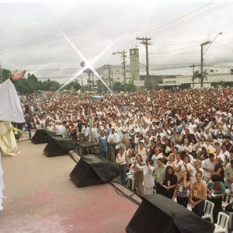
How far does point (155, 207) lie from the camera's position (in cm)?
401

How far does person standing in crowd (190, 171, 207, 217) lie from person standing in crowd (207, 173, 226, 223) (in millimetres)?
260

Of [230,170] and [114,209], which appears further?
[230,170]

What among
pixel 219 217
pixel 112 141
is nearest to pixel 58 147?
pixel 112 141

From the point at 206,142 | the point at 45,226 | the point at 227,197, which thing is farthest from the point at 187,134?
the point at 45,226

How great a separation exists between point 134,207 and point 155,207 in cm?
166

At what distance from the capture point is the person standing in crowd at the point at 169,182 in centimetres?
687

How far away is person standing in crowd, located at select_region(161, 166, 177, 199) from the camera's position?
6.87m

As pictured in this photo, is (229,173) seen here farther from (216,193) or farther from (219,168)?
(216,193)

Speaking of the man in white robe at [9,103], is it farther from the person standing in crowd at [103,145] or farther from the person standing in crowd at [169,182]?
the person standing in crowd at [103,145]

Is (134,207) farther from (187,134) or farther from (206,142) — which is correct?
(187,134)

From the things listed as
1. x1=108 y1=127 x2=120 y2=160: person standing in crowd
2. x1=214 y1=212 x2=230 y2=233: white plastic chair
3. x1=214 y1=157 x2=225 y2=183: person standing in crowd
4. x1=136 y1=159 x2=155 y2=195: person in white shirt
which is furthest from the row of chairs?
x1=108 y1=127 x2=120 y2=160: person standing in crowd

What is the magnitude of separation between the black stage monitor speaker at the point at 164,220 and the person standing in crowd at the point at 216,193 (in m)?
2.54

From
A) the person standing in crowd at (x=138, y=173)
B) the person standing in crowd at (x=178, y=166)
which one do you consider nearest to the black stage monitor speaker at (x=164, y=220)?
the person standing in crowd at (x=178, y=166)

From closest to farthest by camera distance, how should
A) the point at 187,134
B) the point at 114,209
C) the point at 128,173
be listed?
the point at 114,209 < the point at 128,173 < the point at 187,134
